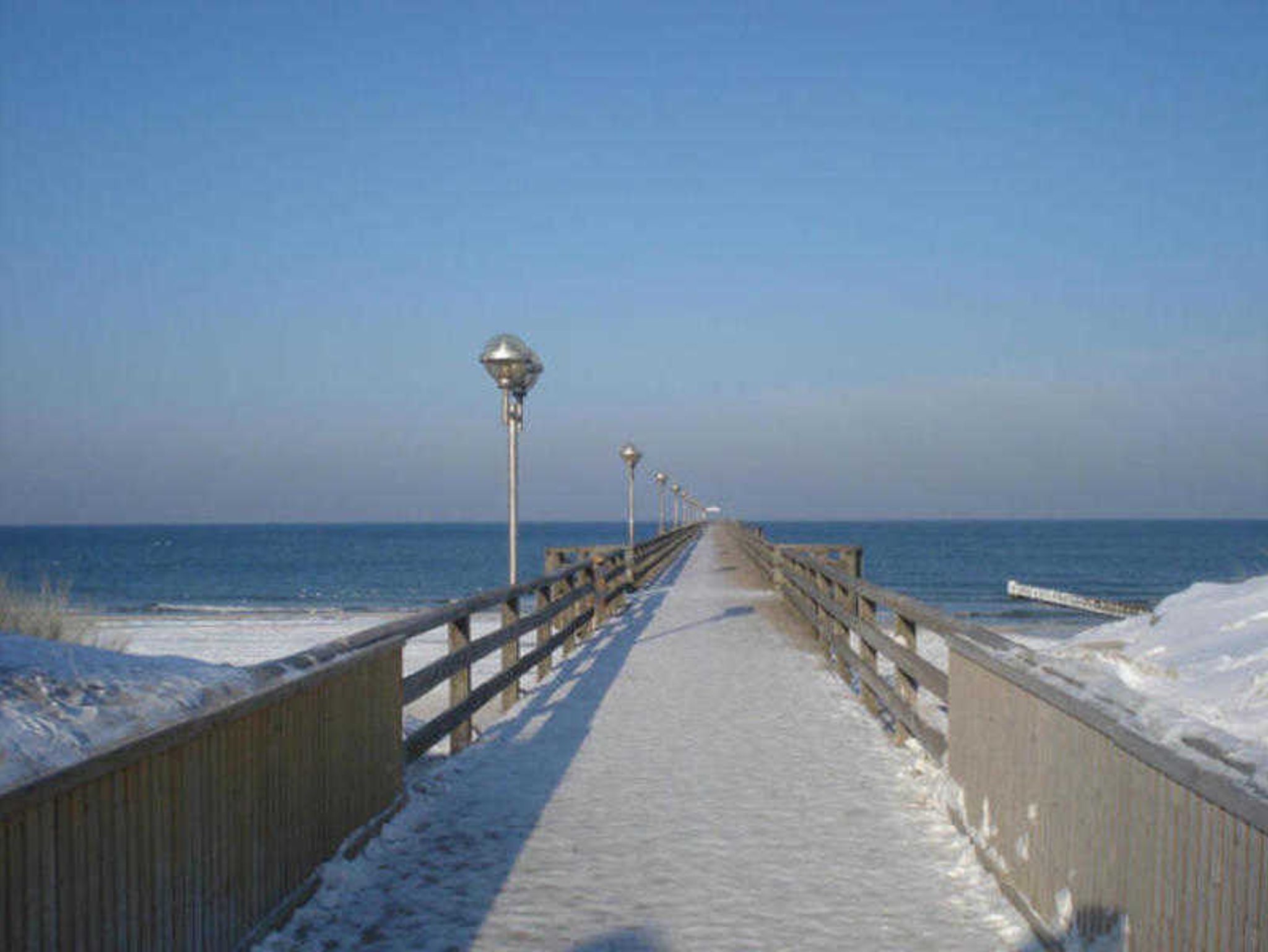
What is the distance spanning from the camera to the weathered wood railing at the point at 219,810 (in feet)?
9.66

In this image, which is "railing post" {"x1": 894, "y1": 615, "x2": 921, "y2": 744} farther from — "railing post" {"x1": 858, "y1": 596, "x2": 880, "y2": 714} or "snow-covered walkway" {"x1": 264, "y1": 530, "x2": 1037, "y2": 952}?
"railing post" {"x1": 858, "y1": 596, "x2": 880, "y2": 714}

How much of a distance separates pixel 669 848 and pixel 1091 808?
2488mm

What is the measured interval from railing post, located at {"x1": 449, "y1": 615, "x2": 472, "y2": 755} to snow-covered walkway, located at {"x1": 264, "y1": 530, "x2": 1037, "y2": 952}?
152 millimetres

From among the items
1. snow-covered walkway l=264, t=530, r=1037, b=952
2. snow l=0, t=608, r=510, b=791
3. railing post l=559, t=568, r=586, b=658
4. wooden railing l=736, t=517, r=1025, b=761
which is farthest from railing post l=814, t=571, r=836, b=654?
snow l=0, t=608, r=510, b=791

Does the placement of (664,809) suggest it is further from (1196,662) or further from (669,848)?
(1196,662)

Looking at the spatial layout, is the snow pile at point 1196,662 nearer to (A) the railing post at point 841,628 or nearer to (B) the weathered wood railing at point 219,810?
(A) the railing post at point 841,628

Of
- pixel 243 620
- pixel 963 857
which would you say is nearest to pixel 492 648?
pixel 963 857

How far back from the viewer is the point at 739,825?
625 cm

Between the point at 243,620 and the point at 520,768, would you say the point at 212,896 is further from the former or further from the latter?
the point at 243,620

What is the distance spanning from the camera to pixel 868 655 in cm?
1066

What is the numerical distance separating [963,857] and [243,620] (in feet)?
118

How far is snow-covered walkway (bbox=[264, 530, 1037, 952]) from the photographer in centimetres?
465

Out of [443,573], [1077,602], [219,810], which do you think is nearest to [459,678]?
[219,810]

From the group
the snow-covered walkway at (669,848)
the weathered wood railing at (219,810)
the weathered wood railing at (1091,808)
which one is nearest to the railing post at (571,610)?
A: the snow-covered walkway at (669,848)
